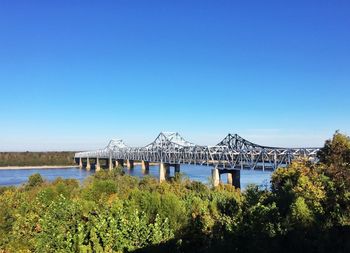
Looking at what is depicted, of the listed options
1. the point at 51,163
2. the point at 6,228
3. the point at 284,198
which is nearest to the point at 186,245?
the point at 284,198

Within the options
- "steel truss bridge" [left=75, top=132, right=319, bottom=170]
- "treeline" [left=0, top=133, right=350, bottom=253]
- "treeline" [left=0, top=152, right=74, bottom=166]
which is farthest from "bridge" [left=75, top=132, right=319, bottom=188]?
"treeline" [left=0, top=152, right=74, bottom=166]

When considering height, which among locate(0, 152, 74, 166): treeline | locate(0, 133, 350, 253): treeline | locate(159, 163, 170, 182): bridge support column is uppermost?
locate(0, 152, 74, 166): treeline

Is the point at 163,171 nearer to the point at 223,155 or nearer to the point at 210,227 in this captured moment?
the point at 223,155

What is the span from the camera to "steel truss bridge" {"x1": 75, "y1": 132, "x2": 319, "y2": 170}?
220 ft

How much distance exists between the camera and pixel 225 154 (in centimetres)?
8262

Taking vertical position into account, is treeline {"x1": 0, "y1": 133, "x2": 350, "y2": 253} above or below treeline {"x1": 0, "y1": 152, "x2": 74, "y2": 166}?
below

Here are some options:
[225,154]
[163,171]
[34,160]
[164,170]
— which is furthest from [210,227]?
[34,160]

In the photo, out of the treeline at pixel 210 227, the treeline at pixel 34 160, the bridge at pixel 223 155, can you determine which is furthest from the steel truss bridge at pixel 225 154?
the treeline at pixel 34 160

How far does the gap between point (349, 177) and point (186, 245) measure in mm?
12714

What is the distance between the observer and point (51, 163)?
18362cm

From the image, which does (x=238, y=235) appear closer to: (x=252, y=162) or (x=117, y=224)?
(x=117, y=224)

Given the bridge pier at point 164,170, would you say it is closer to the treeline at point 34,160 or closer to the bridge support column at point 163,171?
the bridge support column at point 163,171

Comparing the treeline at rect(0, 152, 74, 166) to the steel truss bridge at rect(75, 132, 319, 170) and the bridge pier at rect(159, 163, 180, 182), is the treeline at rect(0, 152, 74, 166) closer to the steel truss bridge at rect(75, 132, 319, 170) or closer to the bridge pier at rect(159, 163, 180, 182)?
the steel truss bridge at rect(75, 132, 319, 170)

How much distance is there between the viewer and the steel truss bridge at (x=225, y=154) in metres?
67.1
